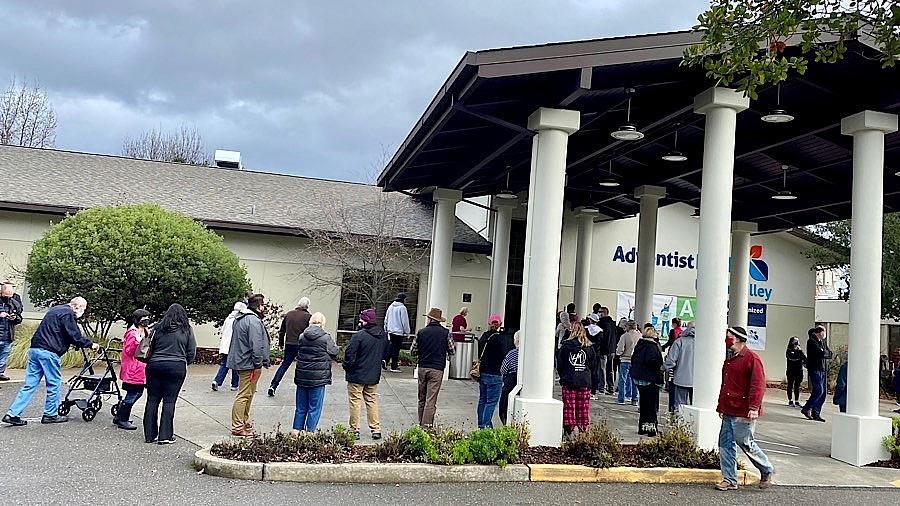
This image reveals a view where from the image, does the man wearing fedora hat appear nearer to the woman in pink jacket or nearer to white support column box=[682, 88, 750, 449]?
white support column box=[682, 88, 750, 449]

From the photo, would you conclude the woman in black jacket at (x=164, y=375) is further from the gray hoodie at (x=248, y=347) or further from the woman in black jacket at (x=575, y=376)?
the woman in black jacket at (x=575, y=376)

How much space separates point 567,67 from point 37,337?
726 centimetres

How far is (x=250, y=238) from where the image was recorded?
2012 centimetres

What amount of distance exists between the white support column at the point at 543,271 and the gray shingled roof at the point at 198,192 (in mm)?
11515

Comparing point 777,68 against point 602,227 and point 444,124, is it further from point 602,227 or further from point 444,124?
point 602,227

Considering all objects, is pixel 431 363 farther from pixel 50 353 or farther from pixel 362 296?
pixel 362 296

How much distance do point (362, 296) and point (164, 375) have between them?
12.0 meters

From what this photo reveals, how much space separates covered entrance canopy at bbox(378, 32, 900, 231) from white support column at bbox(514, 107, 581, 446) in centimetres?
35

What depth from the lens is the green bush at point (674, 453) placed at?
316 inches

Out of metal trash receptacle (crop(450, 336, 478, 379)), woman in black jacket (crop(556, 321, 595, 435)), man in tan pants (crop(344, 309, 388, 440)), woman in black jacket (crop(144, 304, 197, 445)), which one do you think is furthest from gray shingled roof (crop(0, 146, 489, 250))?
woman in black jacket (crop(556, 321, 595, 435))

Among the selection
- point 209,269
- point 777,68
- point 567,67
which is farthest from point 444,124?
point 209,269

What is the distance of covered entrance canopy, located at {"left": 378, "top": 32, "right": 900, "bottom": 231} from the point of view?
8555 mm

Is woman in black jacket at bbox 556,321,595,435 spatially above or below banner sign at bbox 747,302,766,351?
below

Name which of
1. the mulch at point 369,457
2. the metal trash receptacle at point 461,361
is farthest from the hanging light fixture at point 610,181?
the mulch at point 369,457
